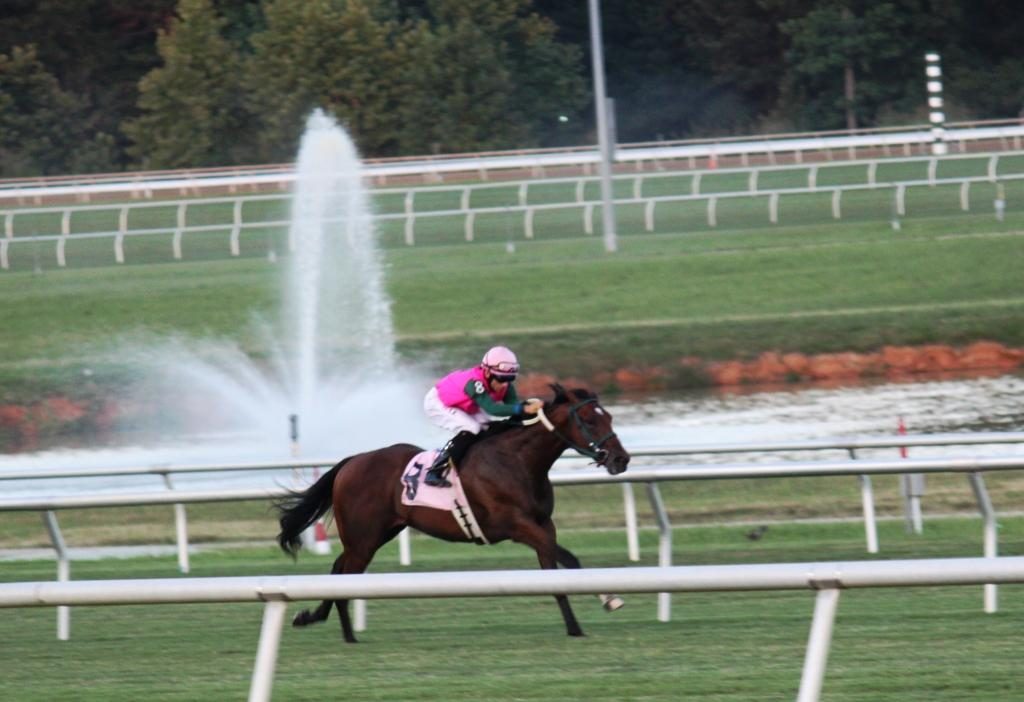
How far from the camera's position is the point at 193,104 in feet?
140

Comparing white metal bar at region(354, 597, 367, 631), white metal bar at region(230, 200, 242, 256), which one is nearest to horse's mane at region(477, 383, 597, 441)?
white metal bar at region(354, 597, 367, 631)

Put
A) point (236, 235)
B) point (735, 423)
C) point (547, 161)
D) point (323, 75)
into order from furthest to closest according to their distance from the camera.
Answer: point (323, 75)
point (547, 161)
point (236, 235)
point (735, 423)

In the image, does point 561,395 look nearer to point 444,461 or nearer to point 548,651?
point 444,461

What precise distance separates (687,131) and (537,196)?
52.9 feet

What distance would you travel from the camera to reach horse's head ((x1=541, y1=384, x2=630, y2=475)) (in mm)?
7336

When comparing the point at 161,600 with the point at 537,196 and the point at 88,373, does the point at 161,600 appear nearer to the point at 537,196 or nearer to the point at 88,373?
the point at 88,373

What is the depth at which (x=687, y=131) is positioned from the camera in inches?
1945

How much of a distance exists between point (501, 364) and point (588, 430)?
500 millimetres

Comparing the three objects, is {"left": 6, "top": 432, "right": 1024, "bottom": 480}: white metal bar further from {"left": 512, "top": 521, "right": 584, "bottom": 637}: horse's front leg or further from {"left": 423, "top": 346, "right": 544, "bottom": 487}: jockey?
{"left": 512, "top": 521, "right": 584, "bottom": 637}: horse's front leg

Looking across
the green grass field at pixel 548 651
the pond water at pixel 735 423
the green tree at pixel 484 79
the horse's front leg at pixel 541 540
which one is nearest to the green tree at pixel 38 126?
the green tree at pixel 484 79

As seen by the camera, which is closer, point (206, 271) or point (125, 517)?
point (125, 517)

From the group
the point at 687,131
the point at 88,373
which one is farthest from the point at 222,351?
the point at 687,131

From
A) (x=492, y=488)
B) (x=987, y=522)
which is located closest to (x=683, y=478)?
(x=492, y=488)

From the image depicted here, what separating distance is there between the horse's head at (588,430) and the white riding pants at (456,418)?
14.2 inches
